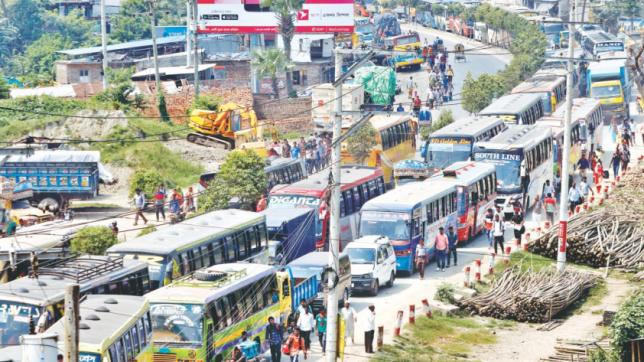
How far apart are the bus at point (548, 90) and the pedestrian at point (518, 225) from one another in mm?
18644

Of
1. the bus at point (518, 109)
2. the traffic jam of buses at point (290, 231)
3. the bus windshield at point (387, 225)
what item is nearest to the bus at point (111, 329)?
the traffic jam of buses at point (290, 231)

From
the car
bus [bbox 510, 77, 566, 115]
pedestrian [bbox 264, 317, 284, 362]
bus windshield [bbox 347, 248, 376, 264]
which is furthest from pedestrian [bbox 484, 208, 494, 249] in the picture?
bus [bbox 510, 77, 566, 115]

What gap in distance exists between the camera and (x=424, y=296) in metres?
34.7

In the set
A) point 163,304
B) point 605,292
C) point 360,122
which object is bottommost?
point 605,292

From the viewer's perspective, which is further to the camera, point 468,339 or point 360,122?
point 468,339

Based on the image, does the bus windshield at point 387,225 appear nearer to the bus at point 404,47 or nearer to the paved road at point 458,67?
the paved road at point 458,67

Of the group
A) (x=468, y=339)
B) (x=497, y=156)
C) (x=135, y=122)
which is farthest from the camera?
Answer: (x=135, y=122)

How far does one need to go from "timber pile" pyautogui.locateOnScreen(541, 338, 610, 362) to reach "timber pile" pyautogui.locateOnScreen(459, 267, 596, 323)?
144 inches

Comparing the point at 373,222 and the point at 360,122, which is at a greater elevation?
the point at 360,122

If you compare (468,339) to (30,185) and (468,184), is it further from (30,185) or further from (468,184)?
(30,185)

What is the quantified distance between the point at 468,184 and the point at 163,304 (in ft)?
57.4

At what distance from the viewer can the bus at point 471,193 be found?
40875mm

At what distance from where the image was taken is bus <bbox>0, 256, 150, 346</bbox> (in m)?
24.1

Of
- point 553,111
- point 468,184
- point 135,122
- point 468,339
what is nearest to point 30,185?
point 135,122
